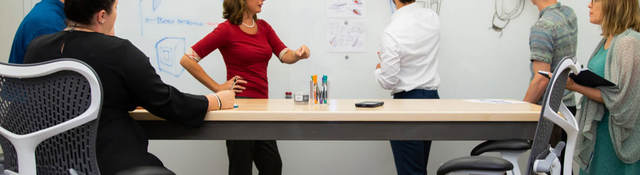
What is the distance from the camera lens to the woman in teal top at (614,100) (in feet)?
7.01

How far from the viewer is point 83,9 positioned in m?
1.52

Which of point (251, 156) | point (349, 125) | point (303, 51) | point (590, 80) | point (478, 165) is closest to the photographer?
point (478, 165)

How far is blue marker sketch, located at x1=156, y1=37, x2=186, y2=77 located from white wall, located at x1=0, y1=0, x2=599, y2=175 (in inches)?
20.3

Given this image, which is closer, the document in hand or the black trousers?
the document in hand

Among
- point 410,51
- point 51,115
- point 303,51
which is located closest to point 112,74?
point 51,115

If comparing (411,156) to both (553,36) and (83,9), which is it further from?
(83,9)

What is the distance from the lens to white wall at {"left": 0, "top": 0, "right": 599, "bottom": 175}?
3.33 meters

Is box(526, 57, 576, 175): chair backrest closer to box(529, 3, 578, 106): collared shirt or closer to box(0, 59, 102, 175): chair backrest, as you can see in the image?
box(529, 3, 578, 106): collared shirt

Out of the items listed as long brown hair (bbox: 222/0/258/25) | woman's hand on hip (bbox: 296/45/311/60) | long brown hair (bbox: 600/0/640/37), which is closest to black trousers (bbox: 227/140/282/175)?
woman's hand on hip (bbox: 296/45/311/60)

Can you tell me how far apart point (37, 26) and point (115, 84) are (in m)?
0.74

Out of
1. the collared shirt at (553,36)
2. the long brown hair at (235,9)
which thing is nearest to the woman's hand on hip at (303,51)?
the long brown hair at (235,9)

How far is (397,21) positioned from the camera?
8.45 ft

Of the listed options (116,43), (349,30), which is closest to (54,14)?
(116,43)

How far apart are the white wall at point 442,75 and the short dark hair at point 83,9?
1.78 m
